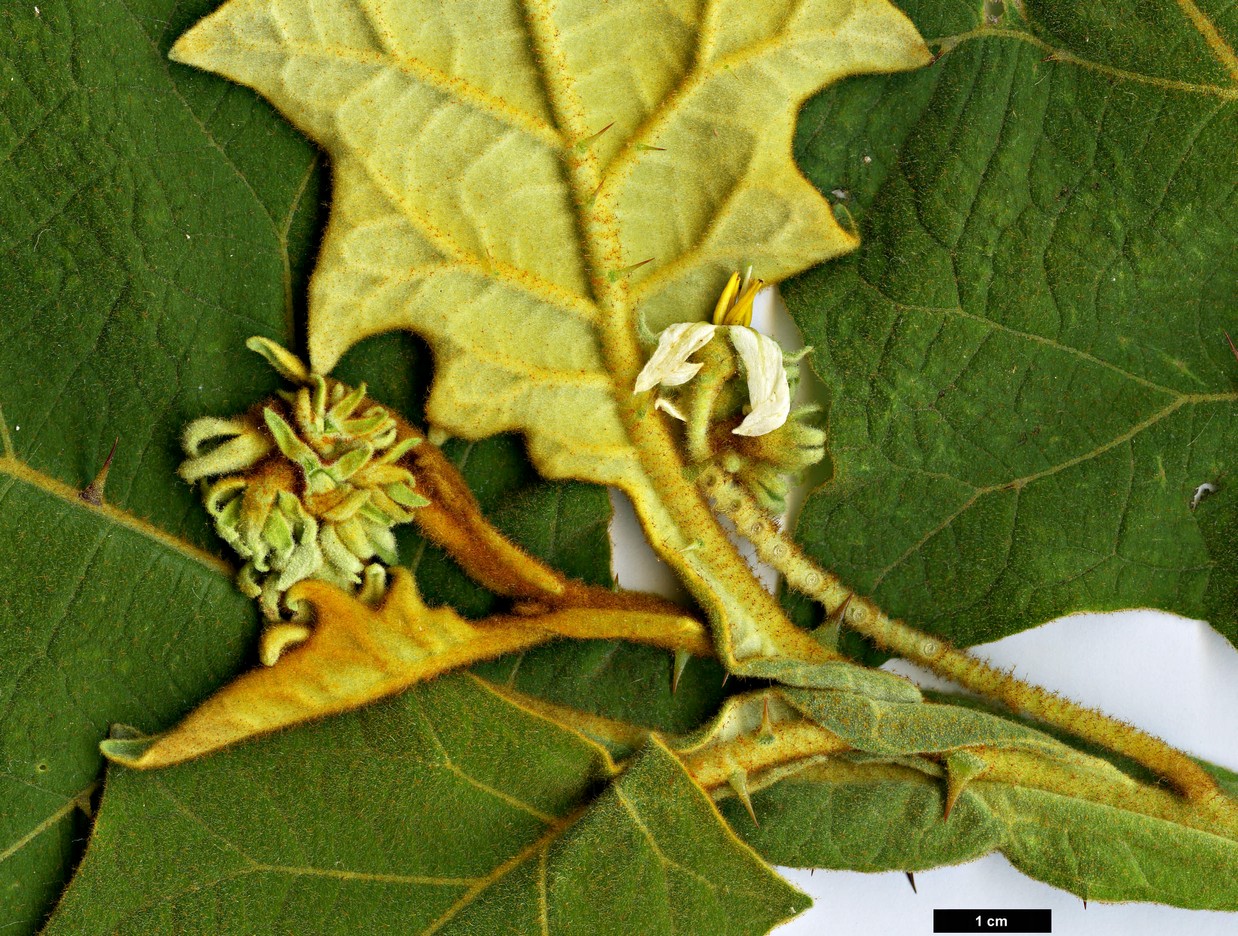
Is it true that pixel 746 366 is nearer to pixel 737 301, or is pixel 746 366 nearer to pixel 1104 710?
pixel 737 301

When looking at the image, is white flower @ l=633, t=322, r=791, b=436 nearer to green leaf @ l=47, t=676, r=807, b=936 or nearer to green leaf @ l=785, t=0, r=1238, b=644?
green leaf @ l=785, t=0, r=1238, b=644

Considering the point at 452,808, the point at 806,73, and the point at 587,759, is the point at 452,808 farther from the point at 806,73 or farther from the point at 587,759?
the point at 806,73

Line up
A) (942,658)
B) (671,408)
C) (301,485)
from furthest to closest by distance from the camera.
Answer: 1. (942,658)
2. (671,408)
3. (301,485)

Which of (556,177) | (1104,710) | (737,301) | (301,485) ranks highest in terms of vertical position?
(556,177)

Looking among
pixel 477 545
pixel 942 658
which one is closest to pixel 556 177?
pixel 477 545

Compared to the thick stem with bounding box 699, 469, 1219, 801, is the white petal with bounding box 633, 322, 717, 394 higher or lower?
higher

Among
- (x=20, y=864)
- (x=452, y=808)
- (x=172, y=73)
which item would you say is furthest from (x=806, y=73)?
(x=20, y=864)

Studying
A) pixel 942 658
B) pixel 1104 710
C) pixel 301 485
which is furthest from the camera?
pixel 1104 710

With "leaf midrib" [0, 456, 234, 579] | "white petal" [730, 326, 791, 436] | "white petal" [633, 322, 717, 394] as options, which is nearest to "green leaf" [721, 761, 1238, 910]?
"white petal" [730, 326, 791, 436]
